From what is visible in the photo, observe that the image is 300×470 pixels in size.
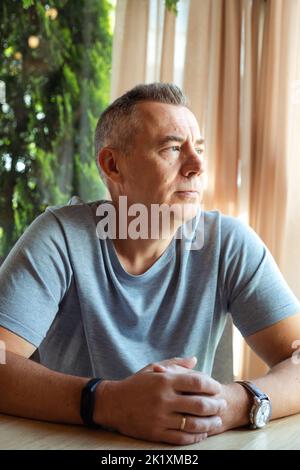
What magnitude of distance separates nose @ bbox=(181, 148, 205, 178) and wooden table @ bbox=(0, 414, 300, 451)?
2.25 feet

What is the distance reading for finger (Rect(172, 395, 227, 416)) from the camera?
106cm

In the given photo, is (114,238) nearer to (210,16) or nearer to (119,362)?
(119,362)

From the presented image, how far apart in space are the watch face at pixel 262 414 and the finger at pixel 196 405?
0.08 m

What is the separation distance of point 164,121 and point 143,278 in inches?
16.7

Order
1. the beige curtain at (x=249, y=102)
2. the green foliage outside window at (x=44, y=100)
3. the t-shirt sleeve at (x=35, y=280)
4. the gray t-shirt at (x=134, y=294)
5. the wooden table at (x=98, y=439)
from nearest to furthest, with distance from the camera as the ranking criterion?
the wooden table at (x=98, y=439)
the t-shirt sleeve at (x=35, y=280)
the gray t-shirt at (x=134, y=294)
the beige curtain at (x=249, y=102)
the green foliage outside window at (x=44, y=100)

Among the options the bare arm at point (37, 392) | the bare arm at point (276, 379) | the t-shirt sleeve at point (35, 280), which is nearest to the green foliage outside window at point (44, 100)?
the t-shirt sleeve at point (35, 280)

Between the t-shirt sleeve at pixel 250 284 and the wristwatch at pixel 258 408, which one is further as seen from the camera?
the t-shirt sleeve at pixel 250 284

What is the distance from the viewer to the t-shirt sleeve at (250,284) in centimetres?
146

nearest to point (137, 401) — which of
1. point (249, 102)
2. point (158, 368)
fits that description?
point (158, 368)

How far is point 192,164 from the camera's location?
154cm

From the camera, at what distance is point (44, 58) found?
3010mm

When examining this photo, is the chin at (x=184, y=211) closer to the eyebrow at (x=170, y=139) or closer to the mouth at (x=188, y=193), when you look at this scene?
the mouth at (x=188, y=193)

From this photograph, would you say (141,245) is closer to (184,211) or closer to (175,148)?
(184,211)

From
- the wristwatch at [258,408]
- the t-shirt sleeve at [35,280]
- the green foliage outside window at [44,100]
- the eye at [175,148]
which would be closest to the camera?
the wristwatch at [258,408]
